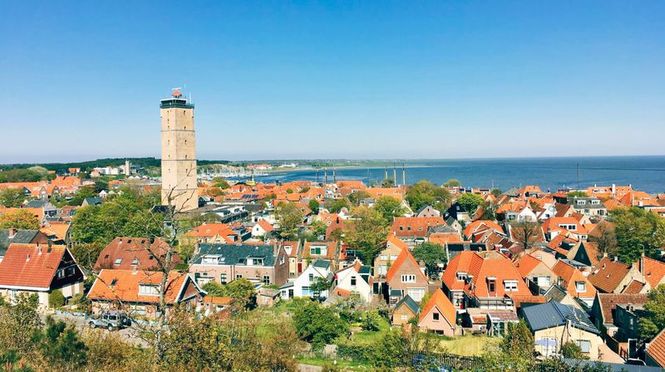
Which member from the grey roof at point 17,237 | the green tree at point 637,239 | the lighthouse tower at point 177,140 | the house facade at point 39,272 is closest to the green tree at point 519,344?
the green tree at point 637,239

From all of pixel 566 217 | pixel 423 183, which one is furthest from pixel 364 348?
pixel 423 183

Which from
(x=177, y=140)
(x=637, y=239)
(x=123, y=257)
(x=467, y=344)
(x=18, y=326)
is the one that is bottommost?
(x=467, y=344)

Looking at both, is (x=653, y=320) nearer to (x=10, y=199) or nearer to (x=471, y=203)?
(x=471, y=203)

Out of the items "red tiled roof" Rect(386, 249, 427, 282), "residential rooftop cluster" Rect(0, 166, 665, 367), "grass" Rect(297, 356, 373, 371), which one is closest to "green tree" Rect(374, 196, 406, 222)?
"residential rooftop cluster" Rect(0, 166, 665, 367)

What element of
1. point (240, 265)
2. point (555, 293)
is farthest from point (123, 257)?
point (555, 293)

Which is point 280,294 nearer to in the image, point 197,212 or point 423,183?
point 197,212

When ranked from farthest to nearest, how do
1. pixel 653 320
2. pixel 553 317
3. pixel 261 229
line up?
pixel 261 229, pixel 553 317, pixel 653 320
